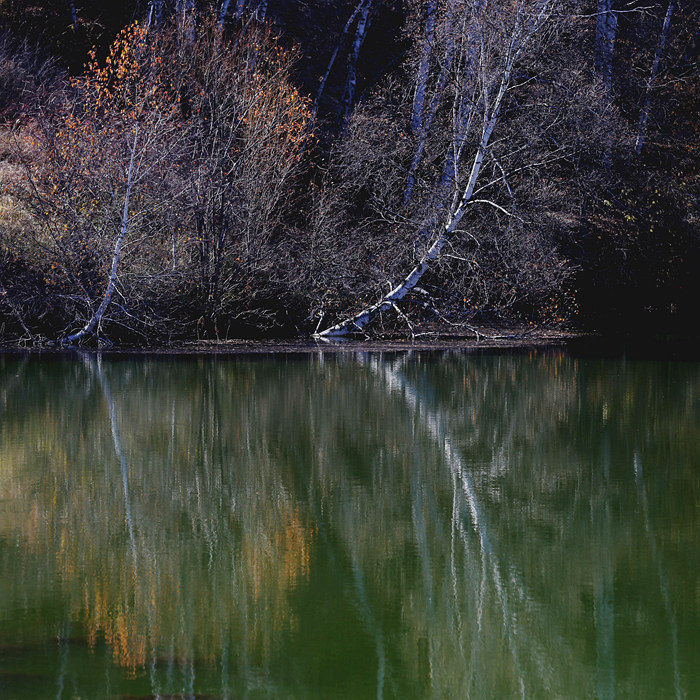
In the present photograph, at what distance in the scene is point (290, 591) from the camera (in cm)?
562

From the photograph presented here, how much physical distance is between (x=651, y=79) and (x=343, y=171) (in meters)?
8.40

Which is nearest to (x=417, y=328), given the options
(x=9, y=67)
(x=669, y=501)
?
(x=9, y=67)

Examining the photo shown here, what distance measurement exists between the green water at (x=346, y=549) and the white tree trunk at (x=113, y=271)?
6.67 meters

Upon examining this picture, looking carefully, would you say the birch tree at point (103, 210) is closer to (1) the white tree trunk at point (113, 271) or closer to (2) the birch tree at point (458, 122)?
(1) the white tree trunk at point (113, 271)

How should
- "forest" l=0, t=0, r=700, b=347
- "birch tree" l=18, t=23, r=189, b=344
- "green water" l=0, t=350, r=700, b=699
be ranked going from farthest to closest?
"forest" l=0, t=0, r=700, b=347, "birch tree" l=18, t=23, r=189, b=344, "green water" l=0, t=350, r=700, b=699

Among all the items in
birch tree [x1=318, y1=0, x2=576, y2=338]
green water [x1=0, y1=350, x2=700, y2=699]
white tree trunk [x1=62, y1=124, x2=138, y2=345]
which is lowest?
green water [x1=0, y1=350, x2=700, y2=699]

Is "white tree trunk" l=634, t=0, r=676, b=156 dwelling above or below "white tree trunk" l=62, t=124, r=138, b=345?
above

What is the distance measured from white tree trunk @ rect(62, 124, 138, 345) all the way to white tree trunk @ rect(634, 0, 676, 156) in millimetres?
13649

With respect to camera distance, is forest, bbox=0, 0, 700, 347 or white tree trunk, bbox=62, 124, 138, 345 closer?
white tree trunk, bbox=62, 124, 138, 345

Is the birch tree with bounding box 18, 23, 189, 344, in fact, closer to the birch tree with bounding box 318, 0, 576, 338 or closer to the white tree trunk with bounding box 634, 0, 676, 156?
the birch tree with bounding box 318, 0, 576, 338

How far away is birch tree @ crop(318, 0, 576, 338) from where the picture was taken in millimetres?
21328

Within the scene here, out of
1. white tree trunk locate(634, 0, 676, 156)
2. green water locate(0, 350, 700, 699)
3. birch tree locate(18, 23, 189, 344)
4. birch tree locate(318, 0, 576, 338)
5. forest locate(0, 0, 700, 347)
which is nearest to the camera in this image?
green water locate(0, 350, 700, 699)

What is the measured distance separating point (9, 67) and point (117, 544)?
22.4 m

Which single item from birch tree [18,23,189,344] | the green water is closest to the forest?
birch tree [18,23,189,344]
